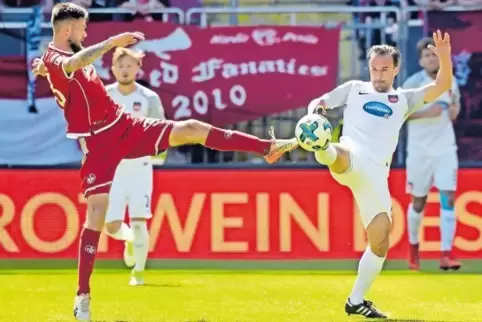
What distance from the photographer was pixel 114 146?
7.85 metres

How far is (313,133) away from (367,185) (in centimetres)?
71

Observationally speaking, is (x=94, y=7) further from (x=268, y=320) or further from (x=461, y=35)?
(x=268, y=320)

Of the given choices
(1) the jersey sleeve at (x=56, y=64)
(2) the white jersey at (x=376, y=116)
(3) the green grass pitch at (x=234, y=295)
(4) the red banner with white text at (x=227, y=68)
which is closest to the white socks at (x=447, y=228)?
(3) the green grass pitch at (x=234, y=295)

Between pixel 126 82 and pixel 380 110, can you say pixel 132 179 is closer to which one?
pixel 126 82

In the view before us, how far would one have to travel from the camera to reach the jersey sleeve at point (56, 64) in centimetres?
758

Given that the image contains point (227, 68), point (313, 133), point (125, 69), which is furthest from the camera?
point (227, 68)

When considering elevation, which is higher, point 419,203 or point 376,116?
point 376,116

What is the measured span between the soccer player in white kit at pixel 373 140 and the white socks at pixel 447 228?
3585 millimetres

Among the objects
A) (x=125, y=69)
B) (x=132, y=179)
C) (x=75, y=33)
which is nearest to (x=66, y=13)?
(x=75, y=33)

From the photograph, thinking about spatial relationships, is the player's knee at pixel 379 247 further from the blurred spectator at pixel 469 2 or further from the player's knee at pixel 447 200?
the blurred spectator at pixel 469 2

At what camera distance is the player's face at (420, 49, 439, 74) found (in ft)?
37.6

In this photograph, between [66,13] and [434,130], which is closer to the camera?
[66,13]

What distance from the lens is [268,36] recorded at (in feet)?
43.4

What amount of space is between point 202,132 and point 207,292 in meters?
2.17
